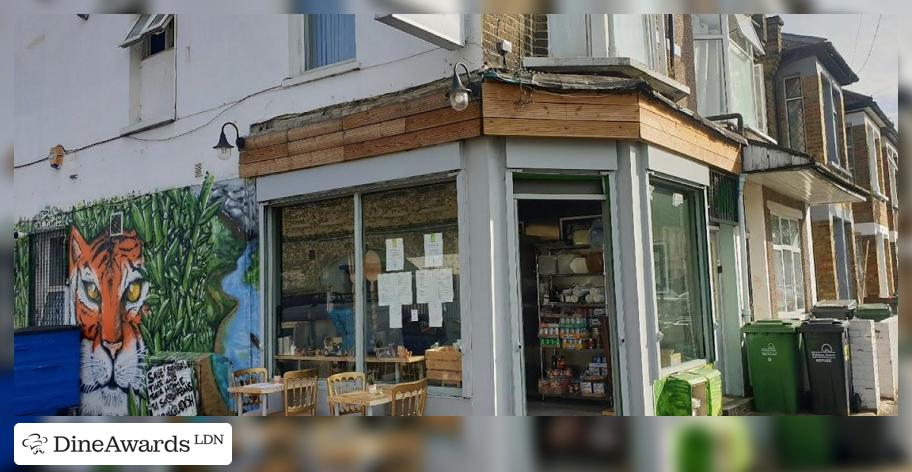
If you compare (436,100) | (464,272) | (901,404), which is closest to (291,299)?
(464,272)

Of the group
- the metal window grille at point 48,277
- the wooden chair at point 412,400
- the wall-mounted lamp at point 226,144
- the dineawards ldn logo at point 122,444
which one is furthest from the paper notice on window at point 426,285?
the metal window grille at point 48,277

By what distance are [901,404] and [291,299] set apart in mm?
6247

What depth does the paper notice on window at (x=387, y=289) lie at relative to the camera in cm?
729

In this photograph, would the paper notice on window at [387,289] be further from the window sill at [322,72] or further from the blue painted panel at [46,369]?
the blue painted panel at [46,369]

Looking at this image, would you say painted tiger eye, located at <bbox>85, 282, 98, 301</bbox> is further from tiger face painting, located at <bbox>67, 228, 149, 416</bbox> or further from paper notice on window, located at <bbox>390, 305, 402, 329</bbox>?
paper notice on window, located at <bbox>390, 305, 402, 329</bbox>

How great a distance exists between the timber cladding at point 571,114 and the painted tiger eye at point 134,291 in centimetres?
592

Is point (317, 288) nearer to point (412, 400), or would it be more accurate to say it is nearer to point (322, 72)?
point (412, 400)

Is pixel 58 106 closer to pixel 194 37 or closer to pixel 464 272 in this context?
pixel 194 37

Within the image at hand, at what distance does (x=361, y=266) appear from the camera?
7.50 m

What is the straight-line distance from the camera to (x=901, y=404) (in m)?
5.50

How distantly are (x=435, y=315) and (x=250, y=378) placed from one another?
2551mm

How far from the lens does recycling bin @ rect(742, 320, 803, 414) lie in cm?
803

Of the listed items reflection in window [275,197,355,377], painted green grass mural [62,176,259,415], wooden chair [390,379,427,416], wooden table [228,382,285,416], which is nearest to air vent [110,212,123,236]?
painted green grass mural [62,176,259,415]

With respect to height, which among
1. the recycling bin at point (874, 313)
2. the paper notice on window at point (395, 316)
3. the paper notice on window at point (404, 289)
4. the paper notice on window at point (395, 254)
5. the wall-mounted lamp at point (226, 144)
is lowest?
the recycling bin at point (874, 313)
